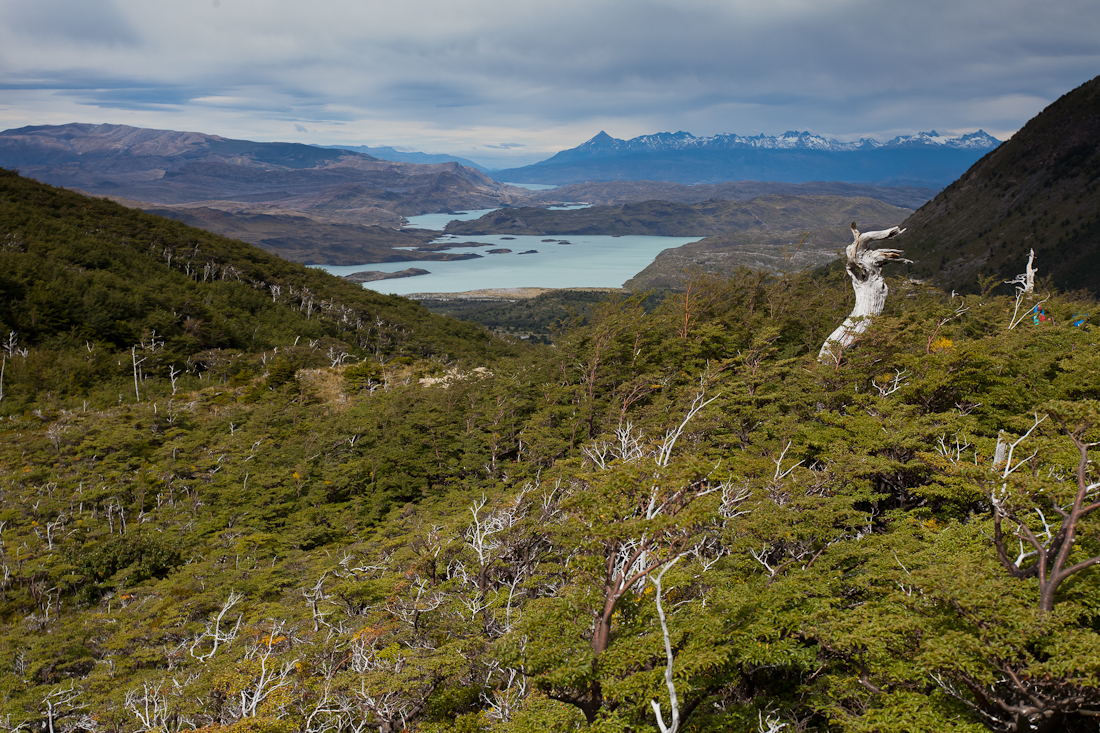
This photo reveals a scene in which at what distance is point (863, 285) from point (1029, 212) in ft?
488

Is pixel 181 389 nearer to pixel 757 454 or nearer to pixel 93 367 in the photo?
pixel 93 367

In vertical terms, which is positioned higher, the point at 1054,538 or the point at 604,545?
the point at 1054,538

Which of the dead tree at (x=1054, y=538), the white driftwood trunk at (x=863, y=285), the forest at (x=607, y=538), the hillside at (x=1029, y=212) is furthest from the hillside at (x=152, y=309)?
the hillside at (x=1029, y=212)

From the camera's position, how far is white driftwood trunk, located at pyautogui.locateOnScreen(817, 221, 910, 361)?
19828mm

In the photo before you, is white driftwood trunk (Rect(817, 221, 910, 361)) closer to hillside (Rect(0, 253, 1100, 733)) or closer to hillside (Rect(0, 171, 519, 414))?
hillside (Rect(0, 253, 1100, 733))

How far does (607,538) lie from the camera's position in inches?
327

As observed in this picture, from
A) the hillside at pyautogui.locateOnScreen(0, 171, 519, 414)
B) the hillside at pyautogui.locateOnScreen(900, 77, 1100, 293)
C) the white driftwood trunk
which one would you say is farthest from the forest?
the hillside at pyautogui.locateOnScreen(900, 77, 1100, 293)

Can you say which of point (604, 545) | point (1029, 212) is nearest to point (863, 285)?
point (604, 545)

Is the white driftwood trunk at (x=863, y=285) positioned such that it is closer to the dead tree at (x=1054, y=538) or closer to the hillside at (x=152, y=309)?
the dead tree at (x=1054, y=538)

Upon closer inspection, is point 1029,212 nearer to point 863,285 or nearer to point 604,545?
point 863,285

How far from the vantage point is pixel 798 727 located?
25.9ft

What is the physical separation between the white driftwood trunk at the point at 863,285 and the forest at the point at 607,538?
85cm

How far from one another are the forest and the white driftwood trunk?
0.85 metres

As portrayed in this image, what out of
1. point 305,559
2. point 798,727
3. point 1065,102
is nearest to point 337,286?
point 305,559
